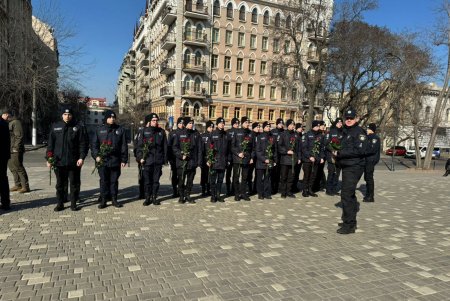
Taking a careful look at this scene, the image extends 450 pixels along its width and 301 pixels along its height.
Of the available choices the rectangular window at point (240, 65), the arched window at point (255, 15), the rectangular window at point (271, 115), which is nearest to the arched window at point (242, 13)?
the arched window at point (255, 15)

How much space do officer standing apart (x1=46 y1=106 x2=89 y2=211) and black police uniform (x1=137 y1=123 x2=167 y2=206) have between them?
142 cm

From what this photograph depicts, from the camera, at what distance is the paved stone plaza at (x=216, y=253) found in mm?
3814

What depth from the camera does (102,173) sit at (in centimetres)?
758

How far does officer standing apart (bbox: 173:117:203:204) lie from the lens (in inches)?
327

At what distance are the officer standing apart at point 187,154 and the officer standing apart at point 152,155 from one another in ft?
1.22

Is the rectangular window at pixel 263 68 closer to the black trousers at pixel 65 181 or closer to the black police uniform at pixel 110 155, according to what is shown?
the black police uniform at pixel 110 155

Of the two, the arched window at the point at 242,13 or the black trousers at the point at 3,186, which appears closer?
the black trousers at the point at 3,186

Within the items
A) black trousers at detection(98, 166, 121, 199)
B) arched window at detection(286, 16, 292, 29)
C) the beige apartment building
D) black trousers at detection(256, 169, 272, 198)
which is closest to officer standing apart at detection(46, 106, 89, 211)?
black trousers at detection(98, 166, 121, 199)

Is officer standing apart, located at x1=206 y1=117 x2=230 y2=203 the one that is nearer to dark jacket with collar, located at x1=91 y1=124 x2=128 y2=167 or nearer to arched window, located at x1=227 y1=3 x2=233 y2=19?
dark jacket with collar, located at x1=91 y1=124 x2=128 y2=167

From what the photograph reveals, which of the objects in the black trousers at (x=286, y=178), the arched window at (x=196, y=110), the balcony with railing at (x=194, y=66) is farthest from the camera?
the arched window at (x=196, y=110)

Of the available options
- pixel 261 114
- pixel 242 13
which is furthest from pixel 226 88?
pixel 242 13

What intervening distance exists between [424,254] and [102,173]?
21.3 feet

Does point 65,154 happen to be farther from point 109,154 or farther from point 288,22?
point 288,22

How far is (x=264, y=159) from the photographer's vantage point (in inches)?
355
